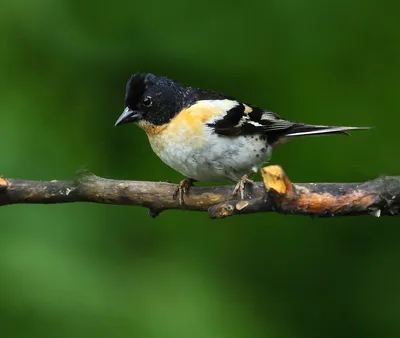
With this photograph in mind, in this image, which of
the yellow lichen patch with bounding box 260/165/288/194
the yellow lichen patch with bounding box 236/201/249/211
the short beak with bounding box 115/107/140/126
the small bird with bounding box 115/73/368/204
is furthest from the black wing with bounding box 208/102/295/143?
the yellow lichen patch with bounding box 260/165/288/194

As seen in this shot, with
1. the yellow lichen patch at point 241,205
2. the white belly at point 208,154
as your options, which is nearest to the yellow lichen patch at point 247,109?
the white belly at point 208,154

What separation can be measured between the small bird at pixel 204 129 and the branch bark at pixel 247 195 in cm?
15

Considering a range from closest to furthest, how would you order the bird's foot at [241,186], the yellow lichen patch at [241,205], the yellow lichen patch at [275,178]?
the yellow lichen patch at [275,178] < the yellow lichen patch at [241,205] < the bird's foot at [241,186]

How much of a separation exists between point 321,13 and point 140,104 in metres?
1.09

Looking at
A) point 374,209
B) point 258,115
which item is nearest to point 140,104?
point 258,115

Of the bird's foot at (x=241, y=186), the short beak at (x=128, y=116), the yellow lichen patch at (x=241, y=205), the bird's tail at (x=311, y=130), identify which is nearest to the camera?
the yellow lichen patch at (x=241, y=205)

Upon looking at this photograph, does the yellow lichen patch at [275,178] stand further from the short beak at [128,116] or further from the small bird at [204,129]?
the short beak at [128,116]

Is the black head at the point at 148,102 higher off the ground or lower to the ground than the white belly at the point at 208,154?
higher

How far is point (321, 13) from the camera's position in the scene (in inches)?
135

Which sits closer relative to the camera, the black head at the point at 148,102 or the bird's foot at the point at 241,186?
the bird's foot at the point at 241,186

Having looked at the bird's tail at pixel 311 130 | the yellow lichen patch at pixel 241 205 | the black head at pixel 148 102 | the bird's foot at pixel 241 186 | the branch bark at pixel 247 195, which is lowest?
the yellow lichen patch at pixel 241 205

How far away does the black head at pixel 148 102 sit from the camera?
2857 mm

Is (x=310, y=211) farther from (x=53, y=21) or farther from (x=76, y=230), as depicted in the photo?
(x=53, y=21)

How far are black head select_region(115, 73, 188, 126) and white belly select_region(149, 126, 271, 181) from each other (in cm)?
10
